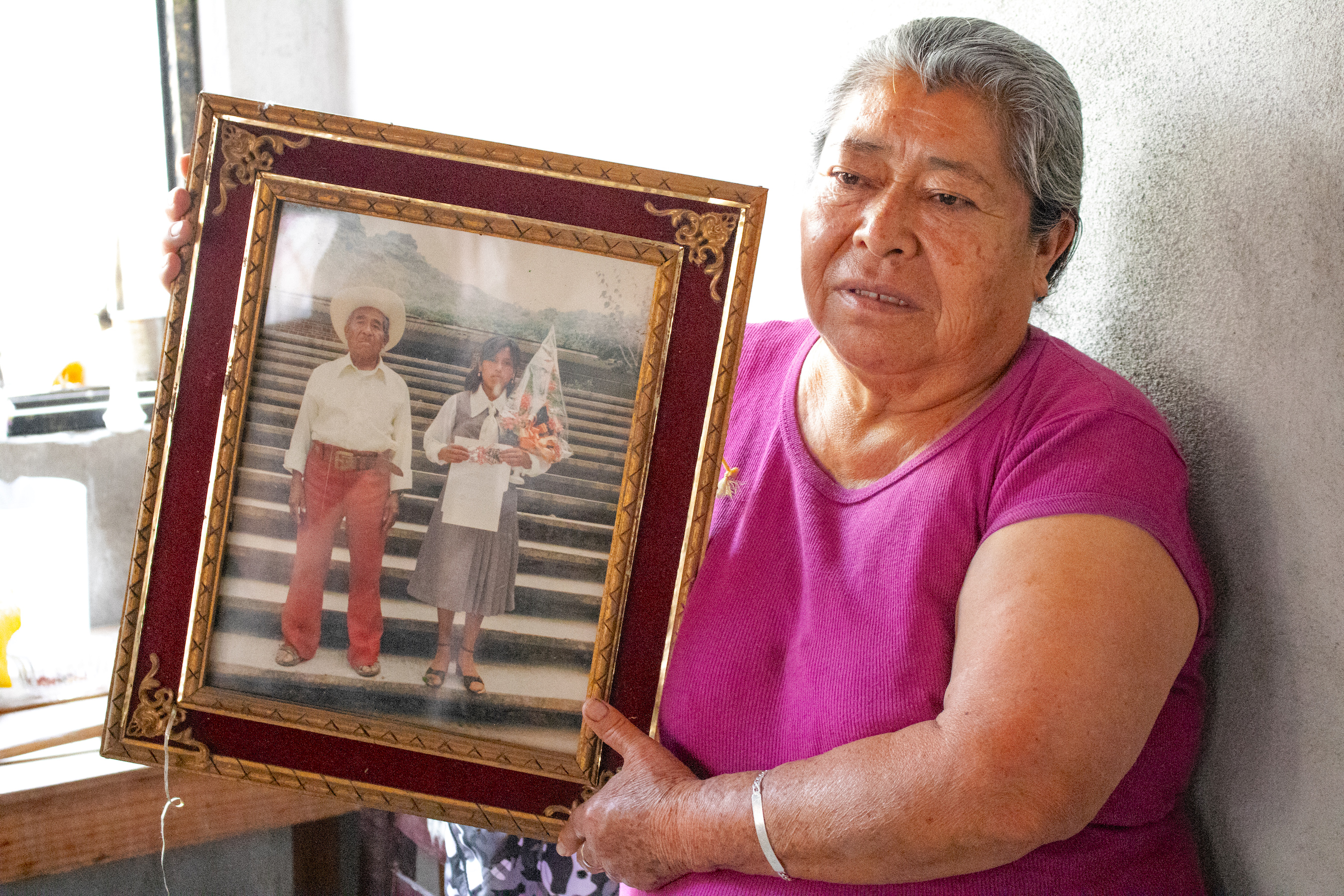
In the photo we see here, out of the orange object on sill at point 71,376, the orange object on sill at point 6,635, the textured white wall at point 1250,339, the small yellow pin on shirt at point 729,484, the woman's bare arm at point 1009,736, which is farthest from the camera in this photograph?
the orange object on sill at point 71,376

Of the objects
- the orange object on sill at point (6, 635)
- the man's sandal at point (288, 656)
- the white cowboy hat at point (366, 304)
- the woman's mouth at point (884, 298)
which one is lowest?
the orange object on sill at point (6, 635)


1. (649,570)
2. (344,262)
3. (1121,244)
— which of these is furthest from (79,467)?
(1121,244)

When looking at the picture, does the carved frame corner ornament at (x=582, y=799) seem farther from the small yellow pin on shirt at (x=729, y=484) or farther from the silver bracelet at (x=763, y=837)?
the small yellow pin on shirt at (x=729, y=484)

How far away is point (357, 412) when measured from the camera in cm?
108

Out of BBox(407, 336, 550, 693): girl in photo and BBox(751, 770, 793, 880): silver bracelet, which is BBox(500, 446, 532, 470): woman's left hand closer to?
BBox(407, 336, 550, 693): girl in photo

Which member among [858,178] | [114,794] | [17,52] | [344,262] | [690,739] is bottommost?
[114,794]

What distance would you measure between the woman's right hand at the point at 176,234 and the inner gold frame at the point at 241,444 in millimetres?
82

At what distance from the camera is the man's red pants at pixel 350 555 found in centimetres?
109

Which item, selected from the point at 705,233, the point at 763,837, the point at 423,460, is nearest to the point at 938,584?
the point at 763,837

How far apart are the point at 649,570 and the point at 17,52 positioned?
76.5 inches

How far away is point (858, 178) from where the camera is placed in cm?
114

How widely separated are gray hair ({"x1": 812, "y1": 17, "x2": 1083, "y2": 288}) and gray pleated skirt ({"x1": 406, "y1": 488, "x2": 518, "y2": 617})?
625 mm

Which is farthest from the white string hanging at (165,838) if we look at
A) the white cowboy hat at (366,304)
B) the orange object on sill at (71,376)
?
the orange object on sill at (71,376)

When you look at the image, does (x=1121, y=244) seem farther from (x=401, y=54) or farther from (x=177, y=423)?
(x=401, y=54)
